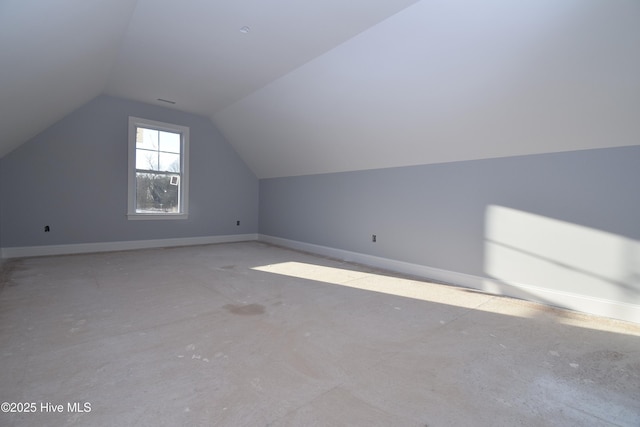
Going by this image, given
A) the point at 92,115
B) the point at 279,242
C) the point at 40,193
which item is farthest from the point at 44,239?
the point at 279,242

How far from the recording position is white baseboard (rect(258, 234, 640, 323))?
2.67 meters

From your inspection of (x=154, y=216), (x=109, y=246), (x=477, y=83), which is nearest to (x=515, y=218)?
(x=477, y=83)

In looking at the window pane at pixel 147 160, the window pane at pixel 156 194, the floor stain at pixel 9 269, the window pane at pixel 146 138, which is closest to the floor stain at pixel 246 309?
the floor stain at pixel 9 269

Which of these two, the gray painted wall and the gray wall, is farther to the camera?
the gray wall

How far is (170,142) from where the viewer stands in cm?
605

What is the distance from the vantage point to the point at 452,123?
3.46 meters

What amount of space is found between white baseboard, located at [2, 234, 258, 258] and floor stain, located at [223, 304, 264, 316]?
12.6 ft

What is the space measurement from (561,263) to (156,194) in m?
6.37

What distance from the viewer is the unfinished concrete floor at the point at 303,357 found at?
57.4 inches

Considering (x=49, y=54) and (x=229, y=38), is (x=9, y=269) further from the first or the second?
(x=229, y=38)

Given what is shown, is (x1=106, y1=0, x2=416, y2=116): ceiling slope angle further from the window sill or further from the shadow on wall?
the shadow on wall

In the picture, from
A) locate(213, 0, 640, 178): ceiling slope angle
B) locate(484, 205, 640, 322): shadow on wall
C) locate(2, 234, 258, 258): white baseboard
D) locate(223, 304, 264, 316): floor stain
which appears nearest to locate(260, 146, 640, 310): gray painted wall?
locate(484, 205, 640, 322): shadow on wall

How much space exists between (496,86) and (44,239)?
21.7 ft

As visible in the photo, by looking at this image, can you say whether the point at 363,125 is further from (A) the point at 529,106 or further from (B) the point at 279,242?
(B) the point at 279,242
